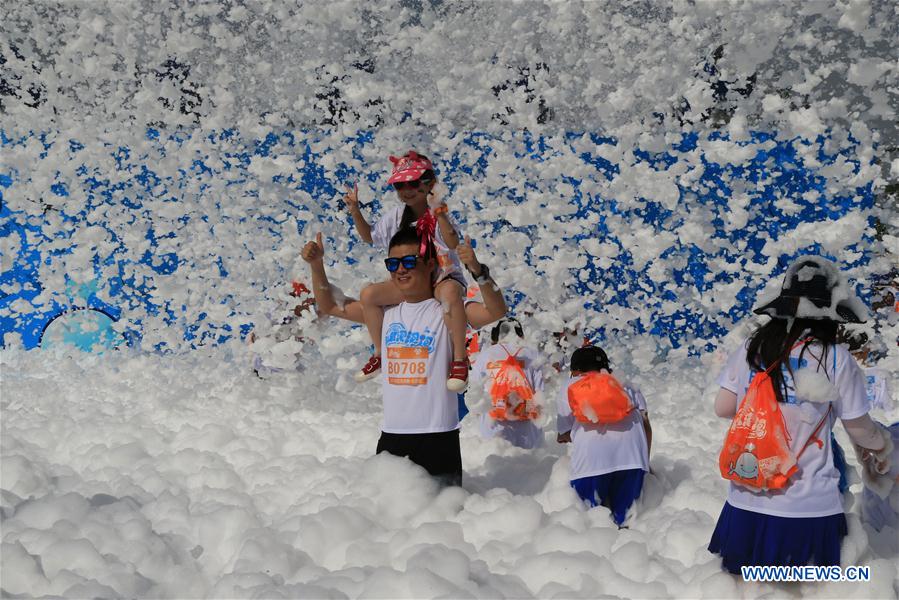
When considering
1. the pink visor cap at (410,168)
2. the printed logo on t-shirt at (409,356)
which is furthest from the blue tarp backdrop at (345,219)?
the printed logo on t-shirt at (409,356)

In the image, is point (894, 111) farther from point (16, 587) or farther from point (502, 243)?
point (16, 587)

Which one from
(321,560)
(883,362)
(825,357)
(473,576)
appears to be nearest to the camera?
(825,357)

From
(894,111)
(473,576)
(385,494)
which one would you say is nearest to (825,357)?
(473,576)

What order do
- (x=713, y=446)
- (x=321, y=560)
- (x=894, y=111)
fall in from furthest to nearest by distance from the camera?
(x=894, y=111) → (x=713, y=446) → (x=321, y=560)

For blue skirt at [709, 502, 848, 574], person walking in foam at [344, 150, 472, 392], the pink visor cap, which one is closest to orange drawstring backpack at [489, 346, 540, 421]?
person walking in foam at [344, 150, 472, 392]

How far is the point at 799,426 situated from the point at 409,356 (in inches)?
67.6

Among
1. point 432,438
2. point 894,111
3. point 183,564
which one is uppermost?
point 894,111

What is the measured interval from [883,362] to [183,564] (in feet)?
18.0

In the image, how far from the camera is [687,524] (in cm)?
308

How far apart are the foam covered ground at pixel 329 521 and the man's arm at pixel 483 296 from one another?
791 mm

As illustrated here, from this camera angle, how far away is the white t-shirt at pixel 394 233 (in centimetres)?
362

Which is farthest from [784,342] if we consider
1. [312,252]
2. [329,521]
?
[312,252]

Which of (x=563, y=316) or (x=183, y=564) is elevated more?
(x=563, y=316)

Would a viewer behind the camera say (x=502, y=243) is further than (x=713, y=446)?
Yes
